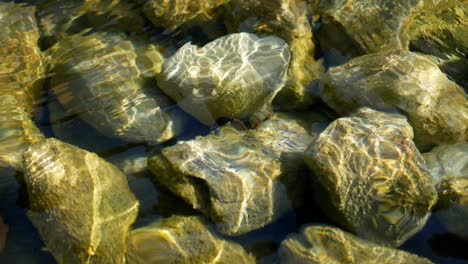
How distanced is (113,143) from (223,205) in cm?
142

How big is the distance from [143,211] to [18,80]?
2.05 m

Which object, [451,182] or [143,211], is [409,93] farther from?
[143,211]

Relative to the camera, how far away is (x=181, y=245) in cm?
378

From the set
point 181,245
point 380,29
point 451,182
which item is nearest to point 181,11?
point 380,29

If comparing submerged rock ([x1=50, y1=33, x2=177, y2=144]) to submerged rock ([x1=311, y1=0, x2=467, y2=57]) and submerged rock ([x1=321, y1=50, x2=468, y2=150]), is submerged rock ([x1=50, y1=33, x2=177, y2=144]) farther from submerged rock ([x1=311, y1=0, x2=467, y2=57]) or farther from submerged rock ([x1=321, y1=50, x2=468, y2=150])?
submerged rock ([x1=311, y1=0, x2=467, y2=57])

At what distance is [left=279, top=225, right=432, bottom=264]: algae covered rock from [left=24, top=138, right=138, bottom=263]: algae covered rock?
1333mm

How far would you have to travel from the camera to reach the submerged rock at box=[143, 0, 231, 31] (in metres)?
5.49

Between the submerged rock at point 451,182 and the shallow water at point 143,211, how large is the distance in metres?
0.09

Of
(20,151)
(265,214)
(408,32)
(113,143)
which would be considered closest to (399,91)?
(408,32)

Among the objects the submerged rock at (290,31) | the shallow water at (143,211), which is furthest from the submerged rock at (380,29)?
the shallow water at (143,211)

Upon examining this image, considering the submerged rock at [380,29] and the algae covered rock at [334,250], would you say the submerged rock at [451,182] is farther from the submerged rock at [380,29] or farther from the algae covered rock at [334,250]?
the submerged rock at [380,29]

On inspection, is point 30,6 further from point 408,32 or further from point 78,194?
point 408,32

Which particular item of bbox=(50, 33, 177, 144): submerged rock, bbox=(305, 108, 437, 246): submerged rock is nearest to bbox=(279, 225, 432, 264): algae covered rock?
bbox=(305, 108, 437, 246): submerged rock

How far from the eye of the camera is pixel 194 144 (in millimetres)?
4145
